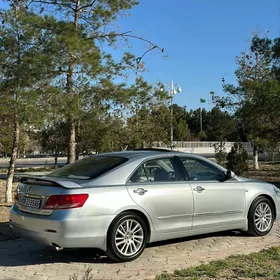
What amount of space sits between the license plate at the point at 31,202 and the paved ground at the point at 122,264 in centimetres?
79

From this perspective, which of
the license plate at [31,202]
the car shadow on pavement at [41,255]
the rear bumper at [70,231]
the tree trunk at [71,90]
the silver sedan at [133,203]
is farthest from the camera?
the tree trunk at [71,90]

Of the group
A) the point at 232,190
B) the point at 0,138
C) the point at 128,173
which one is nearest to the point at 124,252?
the point at 128,173

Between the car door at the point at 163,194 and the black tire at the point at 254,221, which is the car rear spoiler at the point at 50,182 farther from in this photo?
the black tire at the point at 254,221

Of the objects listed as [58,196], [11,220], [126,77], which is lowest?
[11,220]

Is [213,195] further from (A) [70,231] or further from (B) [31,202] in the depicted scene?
(B) [31,202]

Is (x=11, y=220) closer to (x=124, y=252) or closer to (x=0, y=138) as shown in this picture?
(x=124, y=252)

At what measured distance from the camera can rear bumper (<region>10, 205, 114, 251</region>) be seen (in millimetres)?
5215

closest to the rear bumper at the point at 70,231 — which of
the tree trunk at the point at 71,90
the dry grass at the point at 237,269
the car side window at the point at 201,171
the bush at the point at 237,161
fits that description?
the dry grass at the point at 237,269

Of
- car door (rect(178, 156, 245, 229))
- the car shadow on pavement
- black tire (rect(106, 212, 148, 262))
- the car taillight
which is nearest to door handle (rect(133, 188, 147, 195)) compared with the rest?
black tire (rect(106, 212, 148, 262))

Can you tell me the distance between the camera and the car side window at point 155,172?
238 inches

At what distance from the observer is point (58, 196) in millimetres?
5344

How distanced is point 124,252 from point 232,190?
2160 millimetres

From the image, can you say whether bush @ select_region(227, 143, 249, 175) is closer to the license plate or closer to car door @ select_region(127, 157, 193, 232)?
car door @ select_region(127, 157, 193, 232)

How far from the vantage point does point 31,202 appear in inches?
225
